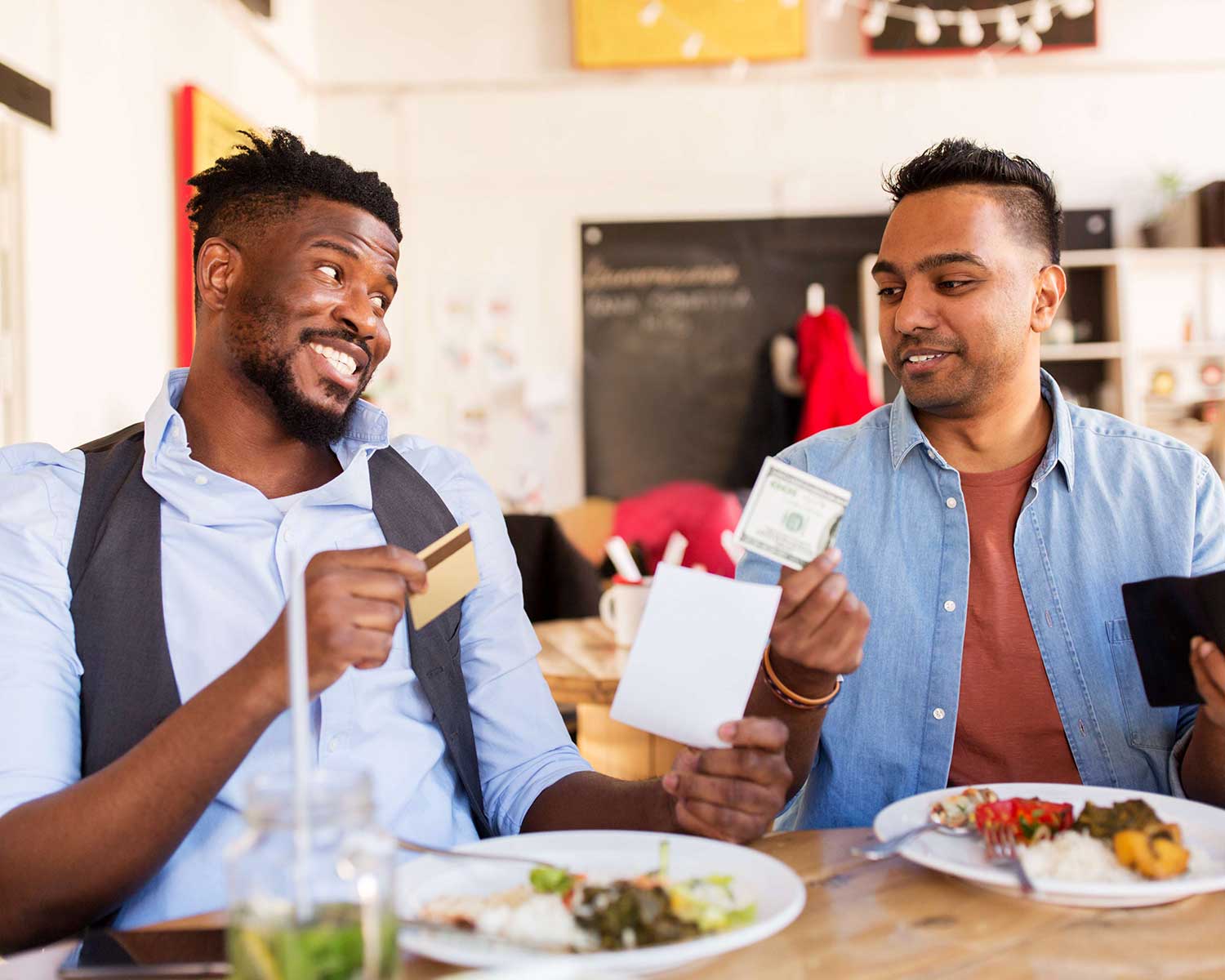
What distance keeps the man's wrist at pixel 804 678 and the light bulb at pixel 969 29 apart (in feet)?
15.2

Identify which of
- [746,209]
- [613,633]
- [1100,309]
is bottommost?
[613,633]

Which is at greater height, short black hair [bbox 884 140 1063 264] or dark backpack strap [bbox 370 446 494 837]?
short black hair [bbox 884 140 1063 264]

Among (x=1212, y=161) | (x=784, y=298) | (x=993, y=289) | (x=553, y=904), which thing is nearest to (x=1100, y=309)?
(x=1212, y=161)

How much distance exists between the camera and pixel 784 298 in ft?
17.6

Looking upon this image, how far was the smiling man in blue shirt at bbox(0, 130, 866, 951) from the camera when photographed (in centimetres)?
104

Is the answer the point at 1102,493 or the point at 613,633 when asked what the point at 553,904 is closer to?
the point at 1102,493

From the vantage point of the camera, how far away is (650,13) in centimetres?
522

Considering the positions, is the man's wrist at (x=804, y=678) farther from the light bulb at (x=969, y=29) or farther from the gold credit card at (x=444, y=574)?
the light bulb at (x=969, y=29)

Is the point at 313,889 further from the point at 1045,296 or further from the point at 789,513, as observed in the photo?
the point at 1045,296

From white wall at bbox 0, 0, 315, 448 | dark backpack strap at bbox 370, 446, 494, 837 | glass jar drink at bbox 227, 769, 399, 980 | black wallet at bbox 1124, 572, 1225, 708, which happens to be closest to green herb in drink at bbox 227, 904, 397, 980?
glass jar drink at bbox 227, 769, 399, 980

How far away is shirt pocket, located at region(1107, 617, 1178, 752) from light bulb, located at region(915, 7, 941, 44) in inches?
168

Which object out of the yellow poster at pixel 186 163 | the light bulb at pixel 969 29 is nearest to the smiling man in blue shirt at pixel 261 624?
the yellow poster at pixel 186 163

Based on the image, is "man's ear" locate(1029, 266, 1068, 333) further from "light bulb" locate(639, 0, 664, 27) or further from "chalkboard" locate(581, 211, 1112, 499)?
"light bulb" locate(639, 0, 664, 27)

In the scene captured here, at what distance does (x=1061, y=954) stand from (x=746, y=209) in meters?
4.83
